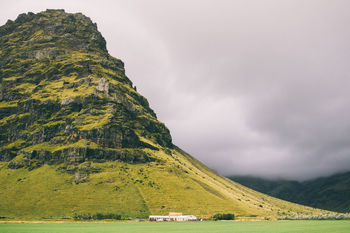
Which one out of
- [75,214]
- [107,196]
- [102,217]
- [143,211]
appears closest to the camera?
[102,217]

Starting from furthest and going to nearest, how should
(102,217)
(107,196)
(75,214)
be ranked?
(107,196)
(75,214)
(102,217)

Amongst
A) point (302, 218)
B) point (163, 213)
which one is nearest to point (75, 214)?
point (163, 213)

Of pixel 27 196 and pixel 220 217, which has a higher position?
pixel 27 196

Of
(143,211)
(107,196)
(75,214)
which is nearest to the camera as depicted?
(75,214)

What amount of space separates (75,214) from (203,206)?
278 ft

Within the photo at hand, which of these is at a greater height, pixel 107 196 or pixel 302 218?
pixel 107 196

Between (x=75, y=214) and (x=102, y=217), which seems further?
(x=75, y=214)

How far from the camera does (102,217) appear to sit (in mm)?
153625

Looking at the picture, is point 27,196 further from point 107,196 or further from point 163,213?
point 163,213

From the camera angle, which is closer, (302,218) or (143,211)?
(302,218)

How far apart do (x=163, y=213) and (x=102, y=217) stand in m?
44.7

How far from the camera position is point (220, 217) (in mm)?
161000

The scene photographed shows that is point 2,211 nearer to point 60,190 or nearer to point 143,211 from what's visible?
point 60,190

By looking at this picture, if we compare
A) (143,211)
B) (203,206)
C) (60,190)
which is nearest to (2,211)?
(60,190)
